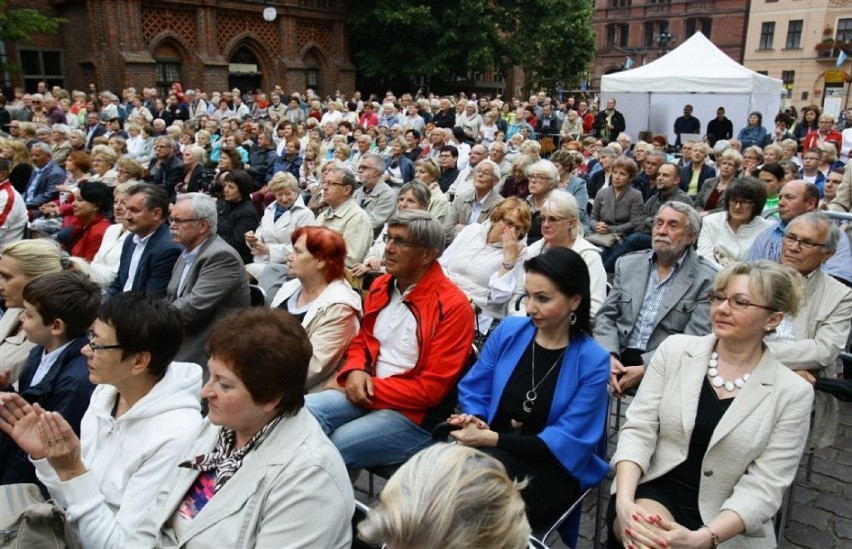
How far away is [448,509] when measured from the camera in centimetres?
139

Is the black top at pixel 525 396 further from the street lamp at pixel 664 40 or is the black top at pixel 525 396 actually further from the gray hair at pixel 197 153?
the street lamp at pixel 664 40

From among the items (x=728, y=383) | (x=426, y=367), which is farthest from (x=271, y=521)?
(x=728, y=383)

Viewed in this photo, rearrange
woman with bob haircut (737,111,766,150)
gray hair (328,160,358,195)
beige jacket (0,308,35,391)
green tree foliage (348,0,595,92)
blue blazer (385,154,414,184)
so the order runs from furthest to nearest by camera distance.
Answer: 1. green tree foliage (348,0,595,92)
2. woman with bob haircut (737,111,766,150)
3. blue blazer (385,154,414,184)
4. gray hair (328,160,358,195)
5. beige jacket (0,308,35,391)

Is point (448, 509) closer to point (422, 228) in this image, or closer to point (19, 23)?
point (422, 228)

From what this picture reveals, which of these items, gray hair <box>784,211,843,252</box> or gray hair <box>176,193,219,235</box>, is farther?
gray hair <box>176,193,219,235</box>

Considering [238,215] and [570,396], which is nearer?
[570,396]

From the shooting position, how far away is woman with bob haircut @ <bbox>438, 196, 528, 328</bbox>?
459 cm

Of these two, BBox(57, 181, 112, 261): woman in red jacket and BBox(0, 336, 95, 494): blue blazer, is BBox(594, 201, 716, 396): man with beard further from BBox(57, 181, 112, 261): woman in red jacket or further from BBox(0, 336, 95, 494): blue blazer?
BBox(57, 181, 112, 261): woman in red jacket

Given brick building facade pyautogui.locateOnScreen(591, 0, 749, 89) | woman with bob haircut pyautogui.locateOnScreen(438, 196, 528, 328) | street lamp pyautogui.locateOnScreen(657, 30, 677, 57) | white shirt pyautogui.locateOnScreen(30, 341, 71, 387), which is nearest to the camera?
white shirt pyautogui.locateOnScreen(30, 341, 71, 387)

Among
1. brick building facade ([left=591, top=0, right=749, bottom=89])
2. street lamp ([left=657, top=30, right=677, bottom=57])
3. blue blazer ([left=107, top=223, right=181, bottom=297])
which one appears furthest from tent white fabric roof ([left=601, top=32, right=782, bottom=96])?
brick building facade ([left=591, top=0, right=749, bottom=89])

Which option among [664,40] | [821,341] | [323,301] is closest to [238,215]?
[323,301]

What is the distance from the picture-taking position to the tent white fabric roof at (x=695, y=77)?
15.3 m

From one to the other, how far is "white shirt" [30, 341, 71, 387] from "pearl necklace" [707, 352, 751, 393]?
2.87 m

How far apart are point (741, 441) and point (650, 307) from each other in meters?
1.45
